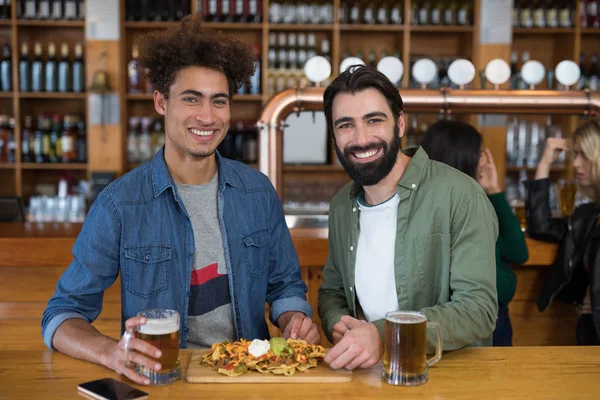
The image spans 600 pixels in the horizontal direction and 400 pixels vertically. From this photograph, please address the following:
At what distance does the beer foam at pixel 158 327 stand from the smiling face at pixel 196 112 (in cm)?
60

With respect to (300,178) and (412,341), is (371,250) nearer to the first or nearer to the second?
(412,341)

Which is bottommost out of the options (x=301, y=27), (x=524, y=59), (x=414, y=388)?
(x=414, y=388)

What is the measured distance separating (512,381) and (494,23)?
13.8 feet

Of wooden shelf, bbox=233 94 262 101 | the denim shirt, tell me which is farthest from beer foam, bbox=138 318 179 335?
wooden shelf, bbox=233 94 262 101

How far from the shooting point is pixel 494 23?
511cm

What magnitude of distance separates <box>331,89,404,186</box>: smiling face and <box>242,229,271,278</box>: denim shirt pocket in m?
0.32

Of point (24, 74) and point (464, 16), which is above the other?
point (464, 16)

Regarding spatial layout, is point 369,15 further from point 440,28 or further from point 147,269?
point 147,269

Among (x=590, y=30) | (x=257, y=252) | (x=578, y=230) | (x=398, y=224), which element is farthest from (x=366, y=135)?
(x=590, y=30)

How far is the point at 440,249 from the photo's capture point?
1723 millimetres

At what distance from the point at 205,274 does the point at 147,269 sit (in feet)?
0.48

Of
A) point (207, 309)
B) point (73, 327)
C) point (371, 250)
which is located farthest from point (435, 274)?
point (73, 327)

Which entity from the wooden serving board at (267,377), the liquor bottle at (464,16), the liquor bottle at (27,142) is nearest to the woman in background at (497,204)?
the wooden serving board at (267,377)

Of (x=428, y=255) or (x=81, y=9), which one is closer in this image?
(x=428, y=255)
